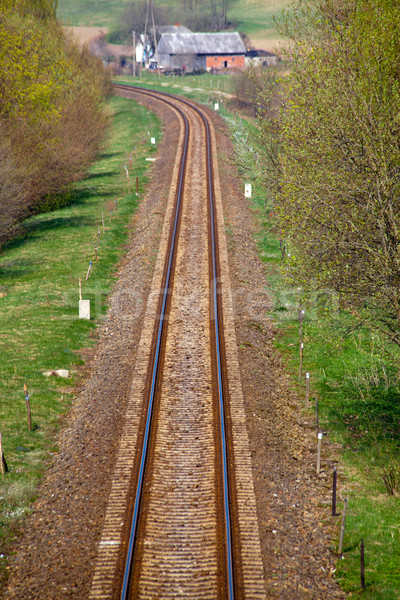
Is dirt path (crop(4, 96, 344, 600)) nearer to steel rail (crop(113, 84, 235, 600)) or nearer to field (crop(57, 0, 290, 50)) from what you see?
steel rail (crop(113, 84, 235, 600))

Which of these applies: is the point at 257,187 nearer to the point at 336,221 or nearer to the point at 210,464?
the point at 336,221

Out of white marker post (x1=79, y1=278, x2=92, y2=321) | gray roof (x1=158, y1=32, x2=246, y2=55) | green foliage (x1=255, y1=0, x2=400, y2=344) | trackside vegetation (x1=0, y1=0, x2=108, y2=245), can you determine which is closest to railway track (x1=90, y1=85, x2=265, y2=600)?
white marker post (x1=79, y1=278, x2=92, y2=321)

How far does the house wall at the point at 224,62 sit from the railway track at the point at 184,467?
108655 mm

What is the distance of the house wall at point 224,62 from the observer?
411 feet

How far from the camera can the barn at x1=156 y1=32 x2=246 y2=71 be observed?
122125mm

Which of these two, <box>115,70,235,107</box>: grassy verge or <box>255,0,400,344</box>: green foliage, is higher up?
<box>115,70,235,107</box>: grassy verge

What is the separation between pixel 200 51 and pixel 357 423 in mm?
120083

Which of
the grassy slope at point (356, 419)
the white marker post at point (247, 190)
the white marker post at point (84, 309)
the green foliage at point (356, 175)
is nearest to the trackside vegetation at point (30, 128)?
the white marker post at point (84, 309)

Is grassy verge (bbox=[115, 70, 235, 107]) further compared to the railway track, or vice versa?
grassy verge (bbox=[115, 70, 235, 107])

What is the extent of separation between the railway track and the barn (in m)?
106

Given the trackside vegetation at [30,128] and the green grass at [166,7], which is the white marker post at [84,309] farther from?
the green grass at [166,7]

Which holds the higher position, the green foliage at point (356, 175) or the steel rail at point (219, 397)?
the green foliage at point (356, 175)

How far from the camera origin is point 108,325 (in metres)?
24.5

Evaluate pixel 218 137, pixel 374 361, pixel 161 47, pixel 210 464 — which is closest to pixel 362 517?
pixel 210 464
